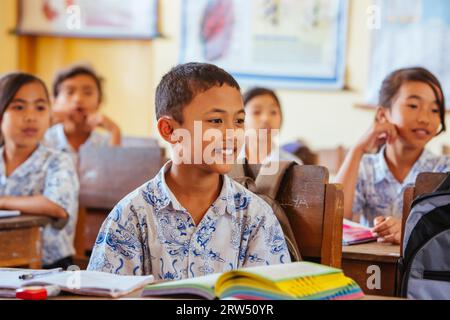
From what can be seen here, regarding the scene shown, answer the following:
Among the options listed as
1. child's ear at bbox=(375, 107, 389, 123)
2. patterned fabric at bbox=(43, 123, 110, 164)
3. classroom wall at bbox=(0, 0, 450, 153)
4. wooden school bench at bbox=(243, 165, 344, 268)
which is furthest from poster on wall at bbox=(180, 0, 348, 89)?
wooden school bench at bbox=(243, 165, 344, 268)

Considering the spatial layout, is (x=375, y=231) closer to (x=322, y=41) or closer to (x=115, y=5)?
(x=322, y=41)

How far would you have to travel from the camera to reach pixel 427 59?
18.1 ft

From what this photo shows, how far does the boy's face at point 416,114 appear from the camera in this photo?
3.03 meters

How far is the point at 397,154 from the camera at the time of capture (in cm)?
305

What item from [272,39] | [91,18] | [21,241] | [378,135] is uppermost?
[91,18]

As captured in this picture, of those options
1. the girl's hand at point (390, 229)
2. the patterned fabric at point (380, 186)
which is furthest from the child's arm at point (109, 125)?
the girl's hand at point (390, 229)

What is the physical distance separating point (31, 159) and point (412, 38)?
10.3 feet

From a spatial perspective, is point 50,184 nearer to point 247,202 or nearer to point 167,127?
point 167,127

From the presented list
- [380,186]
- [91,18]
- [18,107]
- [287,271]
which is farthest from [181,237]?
[91,18]

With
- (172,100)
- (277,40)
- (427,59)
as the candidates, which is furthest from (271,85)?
(172,100)

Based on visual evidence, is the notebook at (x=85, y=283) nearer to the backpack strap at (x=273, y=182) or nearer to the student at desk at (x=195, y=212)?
the student at desk at (x=195, y=212)

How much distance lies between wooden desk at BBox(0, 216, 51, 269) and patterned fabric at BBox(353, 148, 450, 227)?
3.56 ft

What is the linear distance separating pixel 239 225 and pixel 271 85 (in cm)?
420

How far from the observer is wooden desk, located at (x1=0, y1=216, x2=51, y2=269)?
2685 mm
